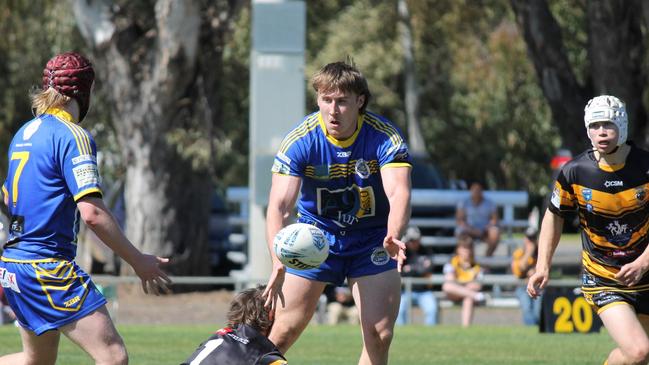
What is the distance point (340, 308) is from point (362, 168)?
11300mm

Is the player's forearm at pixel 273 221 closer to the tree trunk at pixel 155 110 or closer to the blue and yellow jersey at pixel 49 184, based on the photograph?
the blue and yellow jersey at pixel 49 184

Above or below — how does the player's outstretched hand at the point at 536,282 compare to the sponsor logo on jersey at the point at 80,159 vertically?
below

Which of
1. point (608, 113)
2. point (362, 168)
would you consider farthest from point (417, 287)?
point (362, 168)

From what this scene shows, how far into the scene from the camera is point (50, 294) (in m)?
6.73

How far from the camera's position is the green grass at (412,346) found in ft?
42.1

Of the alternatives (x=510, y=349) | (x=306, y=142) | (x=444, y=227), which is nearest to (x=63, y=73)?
(x=306, y=142)

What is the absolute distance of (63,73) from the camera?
694 cm

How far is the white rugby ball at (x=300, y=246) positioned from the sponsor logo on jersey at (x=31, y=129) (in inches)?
66.2

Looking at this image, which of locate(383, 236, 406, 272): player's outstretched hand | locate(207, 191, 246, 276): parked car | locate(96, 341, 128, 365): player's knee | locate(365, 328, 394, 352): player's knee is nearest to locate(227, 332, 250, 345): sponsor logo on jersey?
locate(96, 341, 128, 365): player's knee

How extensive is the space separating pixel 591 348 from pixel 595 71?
7210 mm

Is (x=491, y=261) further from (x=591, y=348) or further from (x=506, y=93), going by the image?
(x=506, y=93)

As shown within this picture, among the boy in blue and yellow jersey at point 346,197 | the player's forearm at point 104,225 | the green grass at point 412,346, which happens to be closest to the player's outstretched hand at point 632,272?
the boy in blue and yellow jersey at point 346,197

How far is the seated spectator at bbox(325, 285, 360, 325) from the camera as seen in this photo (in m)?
19.3

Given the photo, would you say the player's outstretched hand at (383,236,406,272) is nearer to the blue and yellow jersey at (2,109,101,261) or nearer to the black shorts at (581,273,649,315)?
the black shorts at (581,273,649,315)
